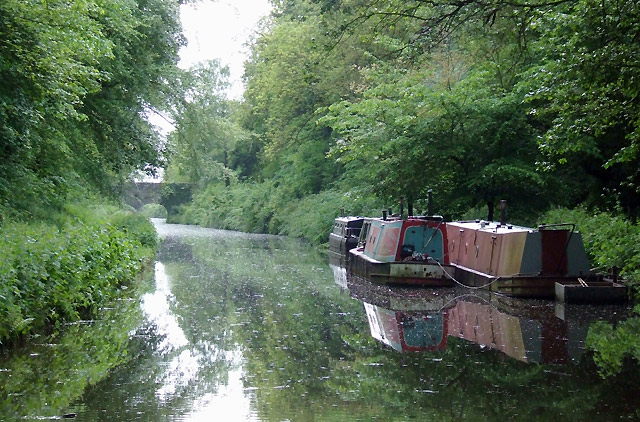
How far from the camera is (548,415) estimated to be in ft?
25.0

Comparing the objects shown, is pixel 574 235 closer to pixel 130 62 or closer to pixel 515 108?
pixel 515 108

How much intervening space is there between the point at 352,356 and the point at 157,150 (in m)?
13.0

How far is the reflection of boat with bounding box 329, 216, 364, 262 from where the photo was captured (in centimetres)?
2908

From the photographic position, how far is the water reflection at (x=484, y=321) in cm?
1142

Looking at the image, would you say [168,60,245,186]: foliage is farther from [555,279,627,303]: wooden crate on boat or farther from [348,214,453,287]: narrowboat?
[555,279,627,303]: wooden crate on boat

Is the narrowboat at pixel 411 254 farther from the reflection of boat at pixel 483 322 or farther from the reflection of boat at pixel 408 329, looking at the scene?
the reflection of boat at pixel 408 329

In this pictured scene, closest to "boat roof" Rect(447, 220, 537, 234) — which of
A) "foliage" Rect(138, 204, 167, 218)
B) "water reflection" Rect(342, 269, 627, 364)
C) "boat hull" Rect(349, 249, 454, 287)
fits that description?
"boat hull" Rect(349, 249, 454, 287)

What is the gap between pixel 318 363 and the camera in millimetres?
10133

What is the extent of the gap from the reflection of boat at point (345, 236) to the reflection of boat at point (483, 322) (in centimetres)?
1002

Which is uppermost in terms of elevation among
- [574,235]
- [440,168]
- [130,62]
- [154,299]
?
[130,62]

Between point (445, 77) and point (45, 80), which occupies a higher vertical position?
point (445, 77)

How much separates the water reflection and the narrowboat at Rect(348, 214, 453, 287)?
92 centimetres

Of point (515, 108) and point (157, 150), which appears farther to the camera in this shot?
point (515, 108)

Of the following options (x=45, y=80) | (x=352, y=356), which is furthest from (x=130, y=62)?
(x=352, y=356)
